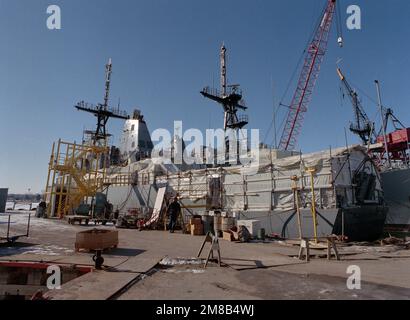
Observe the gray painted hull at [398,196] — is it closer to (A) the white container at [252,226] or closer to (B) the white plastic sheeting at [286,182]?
(B) the white plastic sheeting at [286,182]

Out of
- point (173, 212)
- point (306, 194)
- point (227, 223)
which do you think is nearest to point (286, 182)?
point (306, 194)

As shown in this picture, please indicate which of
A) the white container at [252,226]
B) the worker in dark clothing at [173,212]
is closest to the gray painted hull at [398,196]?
the white container at [252,226]

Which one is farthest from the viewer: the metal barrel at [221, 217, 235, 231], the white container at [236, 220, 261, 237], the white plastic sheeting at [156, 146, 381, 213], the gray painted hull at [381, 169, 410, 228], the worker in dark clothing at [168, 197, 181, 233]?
the gray painted hull at [381, 169, 410, 228]

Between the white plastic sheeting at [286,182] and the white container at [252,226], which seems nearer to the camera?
the white container at [252,226]

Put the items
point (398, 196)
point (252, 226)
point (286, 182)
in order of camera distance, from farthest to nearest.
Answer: point (398, 196), point (286, 182), point (252, 226)

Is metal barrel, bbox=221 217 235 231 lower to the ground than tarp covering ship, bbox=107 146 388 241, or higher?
lower

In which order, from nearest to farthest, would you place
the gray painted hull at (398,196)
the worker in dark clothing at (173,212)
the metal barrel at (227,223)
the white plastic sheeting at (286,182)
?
the white plastic sheeting at (286,182) → the metal barrel at (227,223) → the worker in dark clothing at (173,212) → the gray painted hull at (398,196)

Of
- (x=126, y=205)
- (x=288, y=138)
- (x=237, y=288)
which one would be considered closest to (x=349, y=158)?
(x=237, y=288)

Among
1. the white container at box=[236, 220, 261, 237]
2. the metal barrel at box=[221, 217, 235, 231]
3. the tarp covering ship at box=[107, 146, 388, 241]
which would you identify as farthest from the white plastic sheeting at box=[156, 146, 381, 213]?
the metal barrel at box=[221, 217, 235, 231]

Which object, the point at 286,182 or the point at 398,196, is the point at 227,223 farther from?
the point at 398,196

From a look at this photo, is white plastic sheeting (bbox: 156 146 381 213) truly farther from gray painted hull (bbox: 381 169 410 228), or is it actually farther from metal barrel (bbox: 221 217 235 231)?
gray painted hull (bbox: 381 169 410 228)

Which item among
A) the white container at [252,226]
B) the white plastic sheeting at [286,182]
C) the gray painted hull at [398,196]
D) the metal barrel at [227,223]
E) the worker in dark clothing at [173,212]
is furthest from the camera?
the gray painted hull at [398,196]
